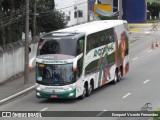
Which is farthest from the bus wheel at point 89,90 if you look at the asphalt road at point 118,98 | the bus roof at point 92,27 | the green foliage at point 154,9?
the green foliage at point 154,9

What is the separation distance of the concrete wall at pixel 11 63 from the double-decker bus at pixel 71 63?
6521 mm

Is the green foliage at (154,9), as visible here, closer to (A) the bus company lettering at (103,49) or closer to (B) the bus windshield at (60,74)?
(A) the bus company lettering at (103,49)

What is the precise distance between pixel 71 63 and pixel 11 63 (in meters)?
10.2

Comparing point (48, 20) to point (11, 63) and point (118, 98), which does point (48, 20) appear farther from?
point (118, 98)

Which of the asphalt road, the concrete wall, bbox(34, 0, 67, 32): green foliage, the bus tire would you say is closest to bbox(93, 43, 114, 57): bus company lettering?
the bus tire

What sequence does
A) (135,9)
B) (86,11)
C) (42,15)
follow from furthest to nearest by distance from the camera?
(135,9) < (86,11) < (42,15)

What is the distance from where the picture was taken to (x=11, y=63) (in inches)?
1535

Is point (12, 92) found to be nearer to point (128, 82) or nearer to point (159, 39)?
point (128, 82)

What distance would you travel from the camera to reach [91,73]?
32.1 metres

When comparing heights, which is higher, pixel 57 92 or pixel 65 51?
pixel 65 51

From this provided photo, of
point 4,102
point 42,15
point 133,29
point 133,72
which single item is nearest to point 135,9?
point 133,29

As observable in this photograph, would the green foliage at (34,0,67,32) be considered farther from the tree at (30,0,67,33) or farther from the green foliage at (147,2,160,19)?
the green foliage at (147,2,160,19)

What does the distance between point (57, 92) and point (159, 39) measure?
1239 inches

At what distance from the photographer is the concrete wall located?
123 feet
